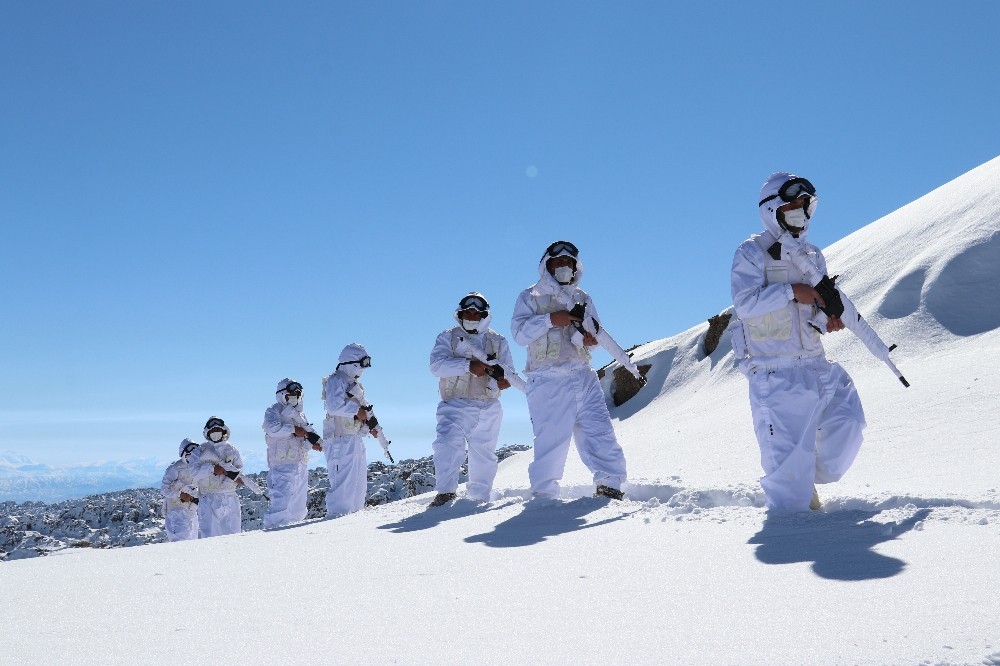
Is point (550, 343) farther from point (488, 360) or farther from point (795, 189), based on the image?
point (795, 189)

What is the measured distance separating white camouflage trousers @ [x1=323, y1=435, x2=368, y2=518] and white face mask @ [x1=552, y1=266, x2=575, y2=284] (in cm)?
488

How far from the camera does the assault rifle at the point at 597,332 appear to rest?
6262 millimetres

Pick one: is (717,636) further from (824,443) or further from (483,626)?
(824,443)

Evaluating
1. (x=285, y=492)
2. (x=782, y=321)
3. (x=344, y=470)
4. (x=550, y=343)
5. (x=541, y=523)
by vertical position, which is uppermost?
(x=550, y=343)

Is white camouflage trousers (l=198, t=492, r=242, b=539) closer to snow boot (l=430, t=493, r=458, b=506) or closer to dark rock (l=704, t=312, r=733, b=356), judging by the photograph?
snow boot (l=430, t=493, r=458, b=506)

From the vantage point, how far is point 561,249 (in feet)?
21.0

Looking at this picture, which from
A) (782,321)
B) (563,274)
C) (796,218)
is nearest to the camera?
(782,321)

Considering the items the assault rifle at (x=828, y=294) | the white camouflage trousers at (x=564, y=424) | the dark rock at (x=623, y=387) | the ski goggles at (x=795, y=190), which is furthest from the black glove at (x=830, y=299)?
the dark rock at (x=623, y=387)

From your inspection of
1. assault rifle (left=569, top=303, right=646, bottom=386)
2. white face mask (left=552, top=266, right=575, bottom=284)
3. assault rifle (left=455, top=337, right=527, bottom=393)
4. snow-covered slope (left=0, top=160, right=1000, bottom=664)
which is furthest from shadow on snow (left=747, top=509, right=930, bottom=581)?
assault rifle (left=455, top=337, right=527, bottom=393)

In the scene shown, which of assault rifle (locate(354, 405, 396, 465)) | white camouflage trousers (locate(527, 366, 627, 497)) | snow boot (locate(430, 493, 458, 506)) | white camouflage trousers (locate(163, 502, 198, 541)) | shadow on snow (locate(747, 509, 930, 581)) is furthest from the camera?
white camouflage trousers (locate(163, 502, 198, 541))

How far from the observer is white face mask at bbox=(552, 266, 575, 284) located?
643cm

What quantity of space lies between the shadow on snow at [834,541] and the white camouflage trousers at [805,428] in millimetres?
295

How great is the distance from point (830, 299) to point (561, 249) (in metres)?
2.35

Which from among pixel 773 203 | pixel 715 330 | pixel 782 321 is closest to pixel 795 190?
pixel 773 203
